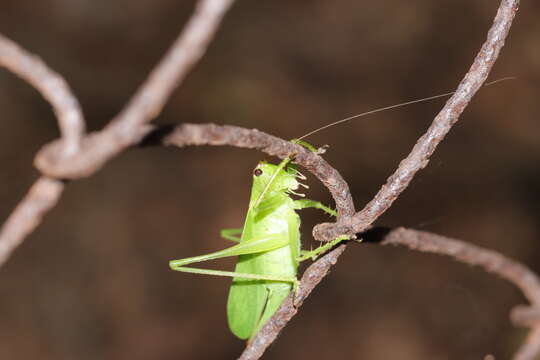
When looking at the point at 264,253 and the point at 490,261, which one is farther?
the point at 264,253

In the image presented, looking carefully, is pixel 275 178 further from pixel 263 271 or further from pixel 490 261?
pixel 490 261

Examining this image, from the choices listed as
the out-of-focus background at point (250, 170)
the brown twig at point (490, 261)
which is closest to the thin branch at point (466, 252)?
the brown twig at point (490, 261)

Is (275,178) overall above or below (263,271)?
above

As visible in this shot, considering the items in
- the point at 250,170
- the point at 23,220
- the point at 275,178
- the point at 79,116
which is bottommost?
the point at 23,220

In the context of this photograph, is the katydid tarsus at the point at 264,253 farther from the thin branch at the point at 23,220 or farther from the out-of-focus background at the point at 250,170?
the out-of-focus background at the point at 250,170

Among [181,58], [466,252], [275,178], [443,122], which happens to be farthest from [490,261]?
[181,58]

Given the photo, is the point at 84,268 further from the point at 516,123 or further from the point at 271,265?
the point at 516,123
